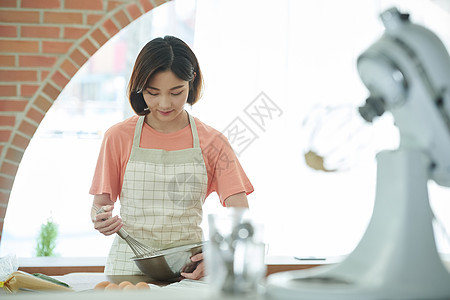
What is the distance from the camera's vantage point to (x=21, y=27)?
8.92 ft

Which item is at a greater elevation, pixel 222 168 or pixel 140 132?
pixel 140 132

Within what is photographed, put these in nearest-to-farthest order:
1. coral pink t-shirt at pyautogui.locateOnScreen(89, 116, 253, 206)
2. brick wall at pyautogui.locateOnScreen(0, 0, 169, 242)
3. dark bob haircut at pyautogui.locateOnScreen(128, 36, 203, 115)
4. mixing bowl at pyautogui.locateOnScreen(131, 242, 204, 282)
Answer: mixing bowl at pyautogui.locateOnScreen(131, 242, 204, 282) < dark bob haircut at pyautogui.locateOnScreen(128, 36, 203, 115) < coral pink t-shirt at pyautogui.locateOnScreen(89, 116, 253, 206) < brick wall at pyautogui.locateOnScreen(0, 0, 169, 242)

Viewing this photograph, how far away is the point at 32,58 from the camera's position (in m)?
2.73

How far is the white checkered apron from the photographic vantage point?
1.93 m

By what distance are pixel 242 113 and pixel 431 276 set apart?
2.74 metres

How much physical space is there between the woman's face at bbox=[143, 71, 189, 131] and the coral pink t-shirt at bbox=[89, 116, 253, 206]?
0.28 feet

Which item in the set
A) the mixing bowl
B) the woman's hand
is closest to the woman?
the woman's hand

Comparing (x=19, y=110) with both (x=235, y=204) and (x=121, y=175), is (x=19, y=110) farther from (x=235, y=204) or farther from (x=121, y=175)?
(x=235, y=204)

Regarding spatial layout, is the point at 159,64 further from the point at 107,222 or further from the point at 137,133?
the point at 107,222

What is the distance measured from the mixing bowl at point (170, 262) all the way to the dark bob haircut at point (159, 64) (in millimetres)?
657

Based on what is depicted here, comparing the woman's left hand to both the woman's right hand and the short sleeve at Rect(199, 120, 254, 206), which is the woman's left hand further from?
the short sleeve at Rect(199, 120, 254, 206)

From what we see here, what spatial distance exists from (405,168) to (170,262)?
777mm

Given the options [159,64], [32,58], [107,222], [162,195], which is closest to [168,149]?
[162,195]

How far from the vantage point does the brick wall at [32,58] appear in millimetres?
2705
